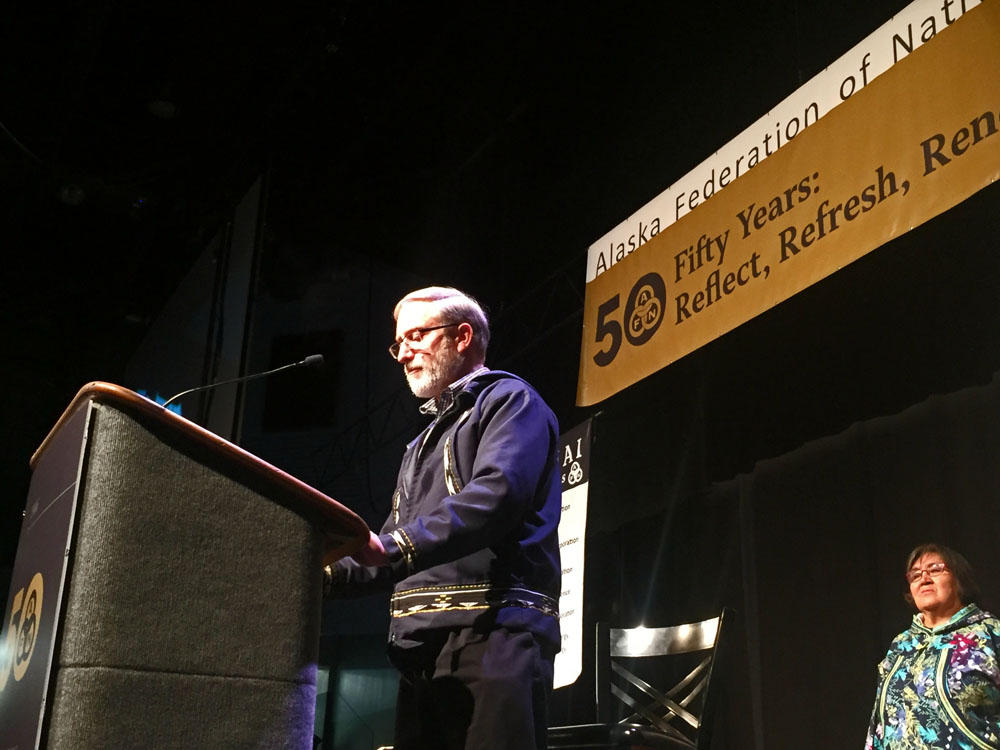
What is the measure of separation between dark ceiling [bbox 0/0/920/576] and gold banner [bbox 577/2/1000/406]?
0.91 meters

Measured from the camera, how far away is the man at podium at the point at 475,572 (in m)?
1.46

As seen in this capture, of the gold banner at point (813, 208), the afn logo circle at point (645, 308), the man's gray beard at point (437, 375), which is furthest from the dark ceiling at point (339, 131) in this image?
the man's gray beard at point (437, 375)

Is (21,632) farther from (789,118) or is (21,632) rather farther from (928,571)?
(928,571)

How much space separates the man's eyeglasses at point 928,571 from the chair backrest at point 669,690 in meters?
0.79

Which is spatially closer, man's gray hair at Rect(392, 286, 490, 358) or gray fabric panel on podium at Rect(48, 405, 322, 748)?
gray fabric panel on podium at Rect(48, 405, 322, 748)

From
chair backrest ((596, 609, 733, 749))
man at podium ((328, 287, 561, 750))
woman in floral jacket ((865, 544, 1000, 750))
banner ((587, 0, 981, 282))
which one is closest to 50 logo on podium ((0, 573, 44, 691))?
man at podium ((328, 287, 561, 750))

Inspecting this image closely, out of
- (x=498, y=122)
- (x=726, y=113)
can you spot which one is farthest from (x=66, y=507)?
(x=498, y=122)

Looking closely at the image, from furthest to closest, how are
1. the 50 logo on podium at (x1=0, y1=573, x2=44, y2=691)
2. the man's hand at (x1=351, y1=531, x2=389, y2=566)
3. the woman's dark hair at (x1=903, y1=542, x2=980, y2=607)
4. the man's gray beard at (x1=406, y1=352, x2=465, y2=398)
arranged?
the woman's dark hair at (x1=903, y1=542, x2=980, y2=607), the man's gray beard at (x1=406, y1=352, x2=465, y2=398), the man's hand at (x1=351, y1=531, x2=389, y2=566), the 50 logo on podium at (x1=0, y1=573, x2=44, y2=691)

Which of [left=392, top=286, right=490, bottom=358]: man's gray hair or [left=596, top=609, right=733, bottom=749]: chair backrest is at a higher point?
[left=392, top=286, right=490, bottom=358]: man's gray hair

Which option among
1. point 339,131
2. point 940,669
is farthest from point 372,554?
point 339,131

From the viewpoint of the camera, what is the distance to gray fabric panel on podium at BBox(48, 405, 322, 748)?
1.03m

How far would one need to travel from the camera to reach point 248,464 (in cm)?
118

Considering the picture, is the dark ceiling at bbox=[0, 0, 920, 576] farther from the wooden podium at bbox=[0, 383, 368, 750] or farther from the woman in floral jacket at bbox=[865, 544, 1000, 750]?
the wooden podium at bbox=[0, 383, 368, 750]

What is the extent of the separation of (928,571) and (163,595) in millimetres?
2990
